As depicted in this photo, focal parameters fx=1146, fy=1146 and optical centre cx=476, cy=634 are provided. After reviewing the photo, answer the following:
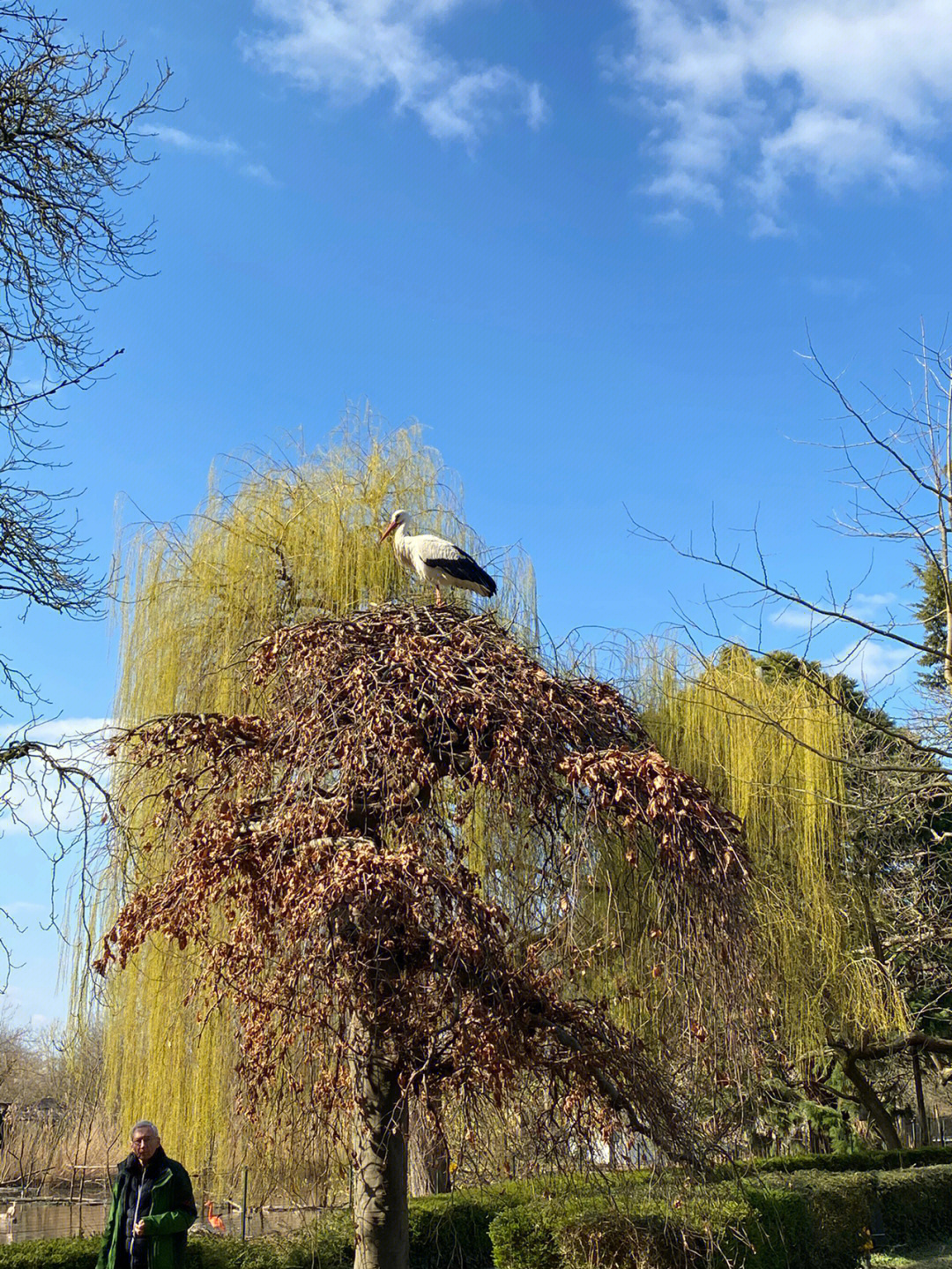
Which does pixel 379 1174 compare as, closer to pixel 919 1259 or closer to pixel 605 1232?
pixel 605 1232

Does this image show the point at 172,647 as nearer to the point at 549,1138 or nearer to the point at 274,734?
the point at 274,734

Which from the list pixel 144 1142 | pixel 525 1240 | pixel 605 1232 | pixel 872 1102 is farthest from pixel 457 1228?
pixel 872 1102

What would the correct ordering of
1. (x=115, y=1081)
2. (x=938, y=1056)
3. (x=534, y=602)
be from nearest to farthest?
1. (x=115, y=1081)
2. (x=534, y=602)
3. (x=938, y=1056)

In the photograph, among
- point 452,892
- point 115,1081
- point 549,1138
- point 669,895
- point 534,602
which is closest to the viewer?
point 452,892

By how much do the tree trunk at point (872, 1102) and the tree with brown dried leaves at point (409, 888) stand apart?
28.9 feet

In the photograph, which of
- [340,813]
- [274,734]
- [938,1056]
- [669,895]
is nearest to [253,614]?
[274,734]

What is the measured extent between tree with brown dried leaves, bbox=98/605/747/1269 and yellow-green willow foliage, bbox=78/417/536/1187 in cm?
349

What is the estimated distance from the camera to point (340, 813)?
491cm

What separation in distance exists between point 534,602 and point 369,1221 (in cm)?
673

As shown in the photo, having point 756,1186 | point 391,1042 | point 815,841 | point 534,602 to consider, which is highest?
point 534,602

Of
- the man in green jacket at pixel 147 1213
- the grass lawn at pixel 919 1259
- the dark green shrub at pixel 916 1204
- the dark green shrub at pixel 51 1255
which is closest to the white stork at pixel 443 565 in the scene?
the man in green jacket at pixel 147 1213

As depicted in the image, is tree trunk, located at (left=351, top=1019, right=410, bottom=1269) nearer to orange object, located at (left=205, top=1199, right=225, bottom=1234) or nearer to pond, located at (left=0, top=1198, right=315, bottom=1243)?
orange object, located at (left=205, top=1199, right=225, bottom=1234)

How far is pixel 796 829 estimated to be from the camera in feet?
38.1

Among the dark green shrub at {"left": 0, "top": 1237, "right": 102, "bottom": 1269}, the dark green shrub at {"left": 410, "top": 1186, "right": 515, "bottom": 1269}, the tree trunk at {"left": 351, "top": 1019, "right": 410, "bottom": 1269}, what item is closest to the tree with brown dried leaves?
the tree trunk at {"left": 351, "top": 1019, "right": 410, "bottom": 1269}
